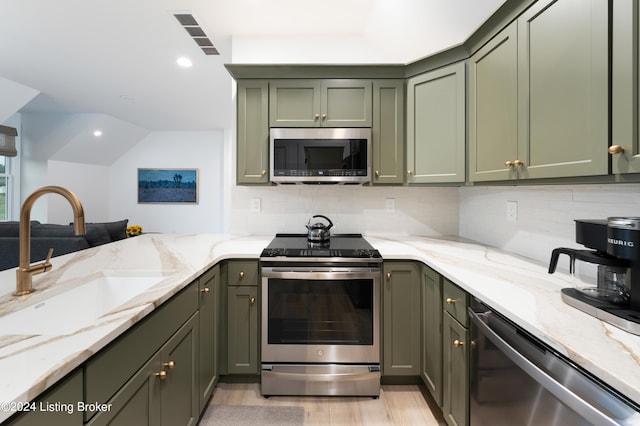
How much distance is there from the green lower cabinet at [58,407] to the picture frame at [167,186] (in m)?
6.97

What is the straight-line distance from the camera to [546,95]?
1.25m

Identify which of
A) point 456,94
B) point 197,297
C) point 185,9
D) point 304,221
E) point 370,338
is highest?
point 185,9

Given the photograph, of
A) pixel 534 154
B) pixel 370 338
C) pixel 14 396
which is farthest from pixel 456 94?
pixel 14 396

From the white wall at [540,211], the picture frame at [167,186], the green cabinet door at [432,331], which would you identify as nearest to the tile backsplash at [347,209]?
the white wall at [540,211]

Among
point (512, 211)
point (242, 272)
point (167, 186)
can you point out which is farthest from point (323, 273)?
point (167, 186)

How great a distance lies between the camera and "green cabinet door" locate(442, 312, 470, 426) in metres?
1.37

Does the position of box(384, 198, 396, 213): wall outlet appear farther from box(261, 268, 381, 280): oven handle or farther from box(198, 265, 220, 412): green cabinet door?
box(198, 265, 220, 412): green cabinet door

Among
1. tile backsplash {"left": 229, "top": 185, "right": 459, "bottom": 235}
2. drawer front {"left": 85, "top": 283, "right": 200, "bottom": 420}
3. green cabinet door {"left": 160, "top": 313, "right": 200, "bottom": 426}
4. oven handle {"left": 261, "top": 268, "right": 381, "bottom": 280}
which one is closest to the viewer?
drawer front {"left": 85, "top": 283, "right": 200, "bottom": 420}

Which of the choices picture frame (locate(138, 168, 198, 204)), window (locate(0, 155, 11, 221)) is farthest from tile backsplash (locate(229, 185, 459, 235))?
window (locate(0, 155, 11, 221))

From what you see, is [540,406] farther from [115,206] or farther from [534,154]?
[115,206]

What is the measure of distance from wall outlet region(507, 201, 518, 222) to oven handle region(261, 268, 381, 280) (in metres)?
0.92

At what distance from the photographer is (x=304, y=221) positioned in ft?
8.64

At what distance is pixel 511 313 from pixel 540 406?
0.26m

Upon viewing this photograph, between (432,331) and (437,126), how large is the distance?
4.34 feet
